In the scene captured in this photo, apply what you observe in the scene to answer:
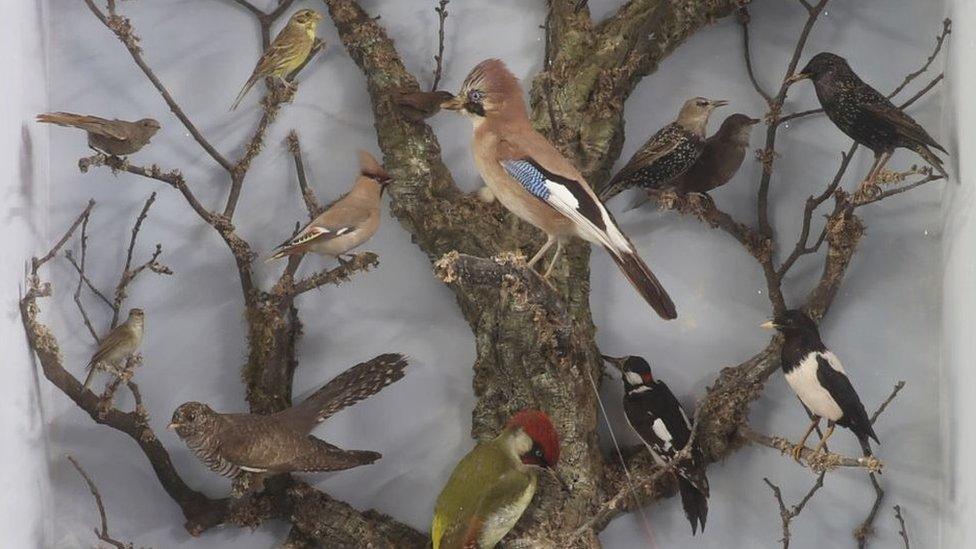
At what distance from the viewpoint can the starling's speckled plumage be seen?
227 centimetres

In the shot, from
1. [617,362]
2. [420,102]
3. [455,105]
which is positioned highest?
[420,102]

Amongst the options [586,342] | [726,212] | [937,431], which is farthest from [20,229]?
[937,431]

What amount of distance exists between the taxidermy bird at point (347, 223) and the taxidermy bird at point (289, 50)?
255 mm

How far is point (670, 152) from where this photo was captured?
2.21 meters

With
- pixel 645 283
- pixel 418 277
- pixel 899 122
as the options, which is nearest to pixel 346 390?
pixel 418 277

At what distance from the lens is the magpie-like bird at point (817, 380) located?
2.03m

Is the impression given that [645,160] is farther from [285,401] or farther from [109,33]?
[109,33]

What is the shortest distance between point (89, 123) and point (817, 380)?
4.60ft

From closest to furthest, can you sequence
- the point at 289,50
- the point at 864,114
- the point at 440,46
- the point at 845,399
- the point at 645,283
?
the point at 645,283 → the point at 845,399 → the point at 864,114 → the point at 289,50 → the point at 440,46

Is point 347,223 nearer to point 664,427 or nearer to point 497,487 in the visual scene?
point 497,487

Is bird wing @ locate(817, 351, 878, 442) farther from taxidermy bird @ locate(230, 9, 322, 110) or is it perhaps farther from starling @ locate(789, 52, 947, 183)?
taxidermy bird @ locate(230, 9, 322, 110)

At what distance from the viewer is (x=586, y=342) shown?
2.24 meters

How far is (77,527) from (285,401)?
484 mm

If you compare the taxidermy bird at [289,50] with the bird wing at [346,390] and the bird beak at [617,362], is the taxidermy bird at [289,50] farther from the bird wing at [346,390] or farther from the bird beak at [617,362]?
the bird beak at [617,362]
